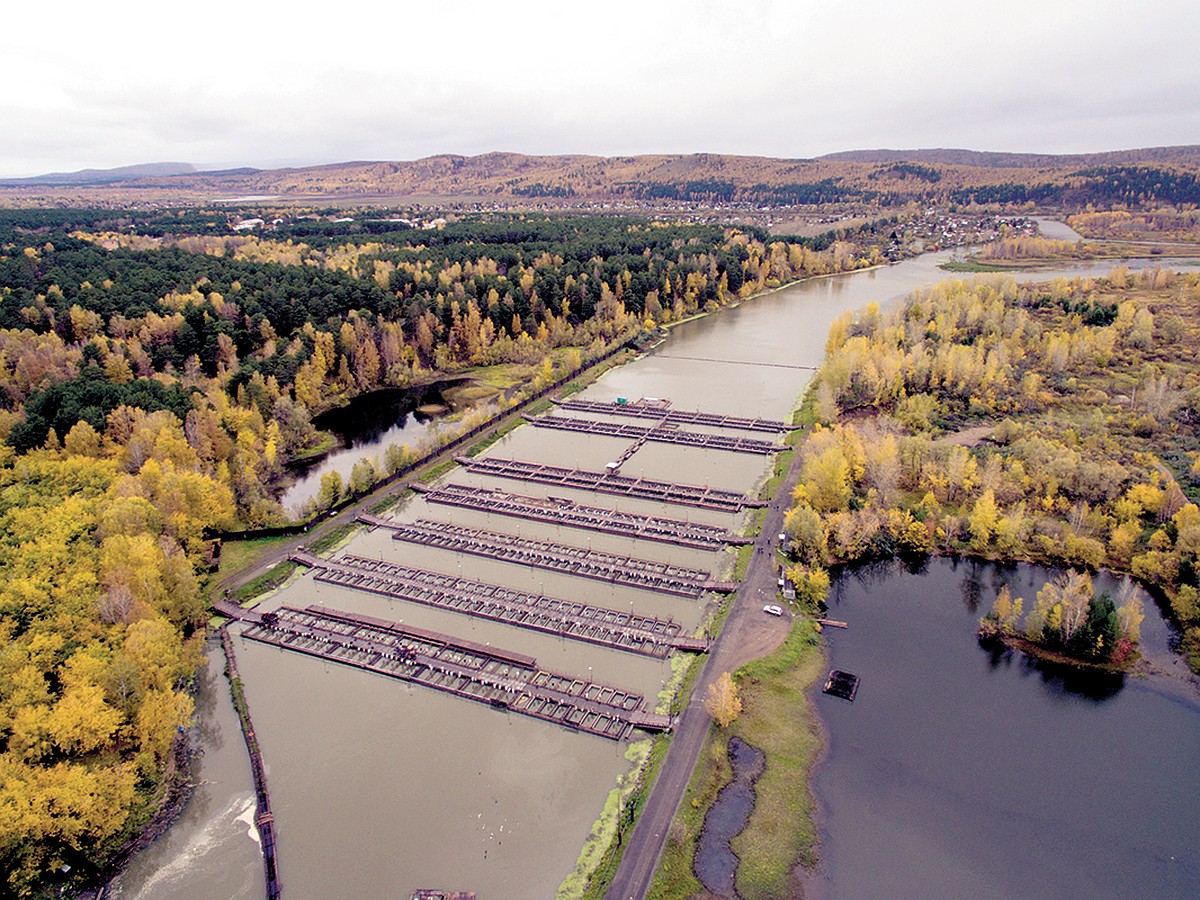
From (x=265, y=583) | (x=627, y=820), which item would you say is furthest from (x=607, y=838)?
(x=265, y=583)

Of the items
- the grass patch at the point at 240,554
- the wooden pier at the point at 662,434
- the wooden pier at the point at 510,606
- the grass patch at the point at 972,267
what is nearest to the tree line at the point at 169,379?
the grass patch at the point at 240,554

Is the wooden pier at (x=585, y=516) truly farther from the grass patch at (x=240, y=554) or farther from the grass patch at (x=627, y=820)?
the grass patch at (x=627, y=820)

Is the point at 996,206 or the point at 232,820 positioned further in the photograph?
the point at 996,206

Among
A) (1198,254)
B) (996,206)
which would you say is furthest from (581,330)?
(996,206)

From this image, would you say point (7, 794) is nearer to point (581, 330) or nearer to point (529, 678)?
point (529, 678)

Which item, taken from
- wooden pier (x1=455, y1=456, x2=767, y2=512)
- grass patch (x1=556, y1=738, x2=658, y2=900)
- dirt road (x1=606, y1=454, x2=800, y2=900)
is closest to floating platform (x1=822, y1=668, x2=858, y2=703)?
dirt road (x1=606, y1=454, x2=800, y2=900)

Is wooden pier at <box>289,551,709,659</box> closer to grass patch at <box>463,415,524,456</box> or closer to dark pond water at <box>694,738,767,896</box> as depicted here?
dark pond water at <box>694,738,767,896</box>
